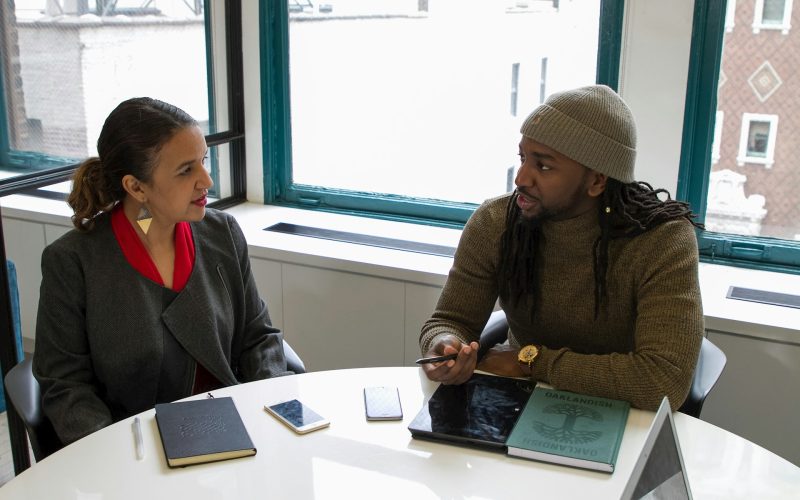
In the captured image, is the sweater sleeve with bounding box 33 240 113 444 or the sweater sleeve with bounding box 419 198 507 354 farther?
the sweater sleeve with bounding box 419 198 507 354

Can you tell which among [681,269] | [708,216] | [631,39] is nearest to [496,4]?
[631,39]

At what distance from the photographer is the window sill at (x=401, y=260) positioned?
237 centimetres

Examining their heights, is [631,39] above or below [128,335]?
above

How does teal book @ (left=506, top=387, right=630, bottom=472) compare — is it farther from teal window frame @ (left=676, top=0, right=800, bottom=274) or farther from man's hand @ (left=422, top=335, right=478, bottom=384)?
teal window frame @ (left=676, top=0, right=800, bottom=274)

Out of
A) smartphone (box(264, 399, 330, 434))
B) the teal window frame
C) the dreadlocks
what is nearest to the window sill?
the teal window frame

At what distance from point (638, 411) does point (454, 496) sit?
501mm

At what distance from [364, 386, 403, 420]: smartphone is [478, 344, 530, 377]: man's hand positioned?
0.25 m

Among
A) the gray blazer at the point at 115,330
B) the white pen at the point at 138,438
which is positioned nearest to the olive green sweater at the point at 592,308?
the gray blazer at the point at 115,330

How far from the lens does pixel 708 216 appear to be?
289 cm

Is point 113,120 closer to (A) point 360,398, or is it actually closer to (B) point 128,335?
(B) point 128,335

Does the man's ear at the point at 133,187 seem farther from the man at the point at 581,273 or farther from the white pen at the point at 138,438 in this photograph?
the man at the point at 581,273

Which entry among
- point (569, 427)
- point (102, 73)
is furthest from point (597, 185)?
point (102, 73)

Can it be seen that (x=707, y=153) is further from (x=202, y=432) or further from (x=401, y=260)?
(x=202, y=432)

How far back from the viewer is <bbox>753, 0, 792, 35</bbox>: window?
8.55 ft
